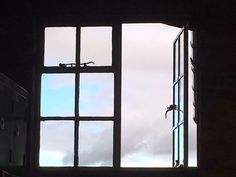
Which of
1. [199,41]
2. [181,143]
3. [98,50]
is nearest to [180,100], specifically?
[181,143]

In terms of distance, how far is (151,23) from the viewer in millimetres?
6445

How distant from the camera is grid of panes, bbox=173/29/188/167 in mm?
6059

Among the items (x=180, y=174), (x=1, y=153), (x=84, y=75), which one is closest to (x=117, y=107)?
(x=84, y=75)

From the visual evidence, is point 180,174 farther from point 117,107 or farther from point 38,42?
point 38,42

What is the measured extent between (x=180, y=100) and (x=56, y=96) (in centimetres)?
113

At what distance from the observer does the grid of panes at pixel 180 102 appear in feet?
19.9

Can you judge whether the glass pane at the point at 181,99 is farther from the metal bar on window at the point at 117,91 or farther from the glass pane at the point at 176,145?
the metal bar on window at the point at 117,91

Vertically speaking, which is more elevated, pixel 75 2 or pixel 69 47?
pixel 75 2

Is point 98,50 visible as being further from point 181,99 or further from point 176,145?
point 176,145

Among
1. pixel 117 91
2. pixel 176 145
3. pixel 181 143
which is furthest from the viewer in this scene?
pixel 117 91

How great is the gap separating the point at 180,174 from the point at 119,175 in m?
0.53

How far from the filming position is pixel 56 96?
6348mm

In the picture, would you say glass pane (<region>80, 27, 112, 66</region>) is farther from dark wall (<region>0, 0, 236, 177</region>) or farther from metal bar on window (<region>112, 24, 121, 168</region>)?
dark wall (<region>0, 0, 236, 177</region>)

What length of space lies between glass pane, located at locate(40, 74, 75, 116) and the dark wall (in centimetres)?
17
